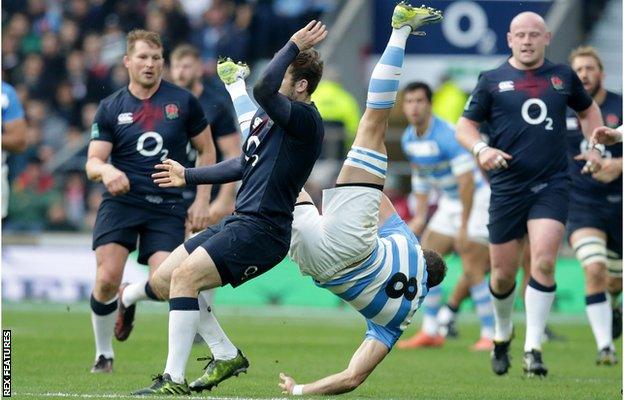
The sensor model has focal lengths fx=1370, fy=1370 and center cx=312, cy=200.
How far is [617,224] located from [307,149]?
5.68m

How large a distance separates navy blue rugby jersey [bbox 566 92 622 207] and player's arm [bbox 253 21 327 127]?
553 cm

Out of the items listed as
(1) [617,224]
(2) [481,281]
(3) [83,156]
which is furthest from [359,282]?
(3) [83,156]

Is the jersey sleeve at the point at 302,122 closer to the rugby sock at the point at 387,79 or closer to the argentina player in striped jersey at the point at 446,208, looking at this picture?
the rugby sock at the point at 387,79

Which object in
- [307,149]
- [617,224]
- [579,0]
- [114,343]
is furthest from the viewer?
[579,0]

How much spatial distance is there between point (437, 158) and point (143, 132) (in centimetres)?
492

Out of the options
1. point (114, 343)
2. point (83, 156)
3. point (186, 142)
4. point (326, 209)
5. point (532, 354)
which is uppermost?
point (326, 209)

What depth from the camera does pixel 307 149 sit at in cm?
851

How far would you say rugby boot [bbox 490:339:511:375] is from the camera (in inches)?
447

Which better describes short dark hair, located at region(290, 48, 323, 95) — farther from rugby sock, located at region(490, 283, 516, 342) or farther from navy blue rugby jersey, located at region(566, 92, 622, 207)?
navy blue rugby jersey, located at region(566, 92, 622, 207)

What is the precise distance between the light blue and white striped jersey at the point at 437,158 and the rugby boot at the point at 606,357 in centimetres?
300

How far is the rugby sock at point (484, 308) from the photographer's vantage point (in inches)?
587

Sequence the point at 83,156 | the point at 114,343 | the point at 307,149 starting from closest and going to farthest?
the point at 307,149 → the point at 114,343 → the point at 83,156

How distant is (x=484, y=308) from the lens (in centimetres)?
1502

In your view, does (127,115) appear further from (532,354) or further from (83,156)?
(83,156)
